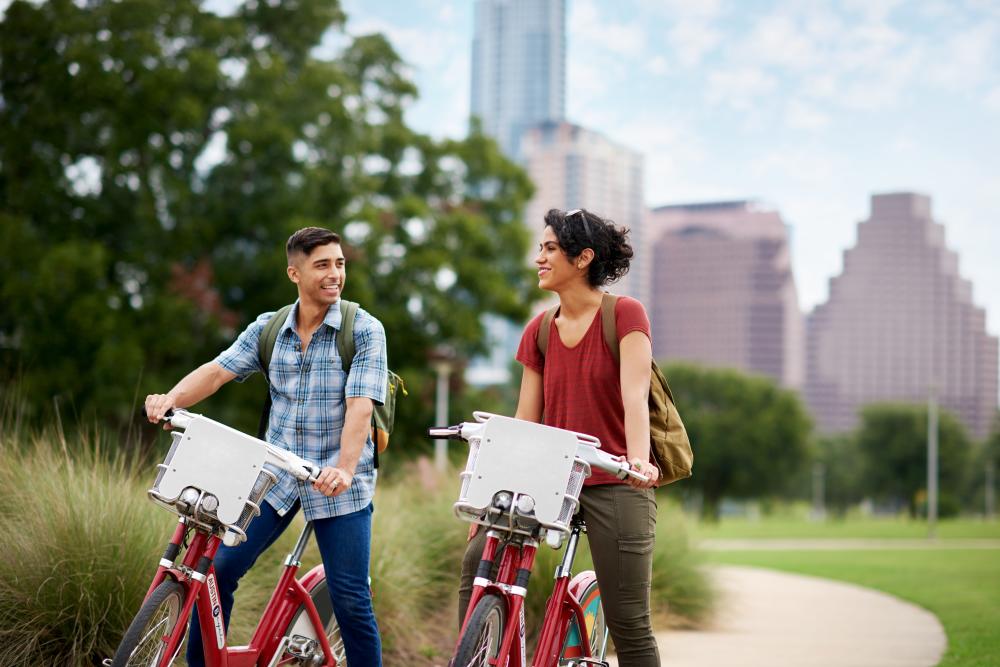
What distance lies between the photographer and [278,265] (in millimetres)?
21734

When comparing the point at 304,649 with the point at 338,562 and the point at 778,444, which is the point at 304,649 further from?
the point at 778,444

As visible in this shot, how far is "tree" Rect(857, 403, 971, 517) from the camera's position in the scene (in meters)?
71.1

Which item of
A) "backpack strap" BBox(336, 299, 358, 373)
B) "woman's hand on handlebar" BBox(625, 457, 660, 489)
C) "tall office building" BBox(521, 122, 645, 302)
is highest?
"tall office building" BBox(521, 122, 645, 302)

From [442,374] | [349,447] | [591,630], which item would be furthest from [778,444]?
[349,447]

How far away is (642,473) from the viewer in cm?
354

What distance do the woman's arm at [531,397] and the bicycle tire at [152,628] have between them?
129 centimetres

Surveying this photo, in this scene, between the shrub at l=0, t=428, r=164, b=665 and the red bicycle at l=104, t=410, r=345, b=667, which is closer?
the red bicycle at l=104, t=410, r=345, b=667

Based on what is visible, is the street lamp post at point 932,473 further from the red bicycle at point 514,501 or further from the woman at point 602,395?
the red bicycle at point 514,501

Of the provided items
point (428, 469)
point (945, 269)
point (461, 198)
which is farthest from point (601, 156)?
point (428, 469)

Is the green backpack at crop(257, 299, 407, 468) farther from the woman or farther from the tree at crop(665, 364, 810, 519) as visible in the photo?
the tree at crop(665, 364, 810, 519)

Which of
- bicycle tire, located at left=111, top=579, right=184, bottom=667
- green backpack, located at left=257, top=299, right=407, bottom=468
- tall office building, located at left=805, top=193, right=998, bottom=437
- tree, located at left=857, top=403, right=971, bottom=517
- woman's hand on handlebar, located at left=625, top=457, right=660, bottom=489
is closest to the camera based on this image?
bicycle tire, located at left=111, top=579, right=184, bottom=667

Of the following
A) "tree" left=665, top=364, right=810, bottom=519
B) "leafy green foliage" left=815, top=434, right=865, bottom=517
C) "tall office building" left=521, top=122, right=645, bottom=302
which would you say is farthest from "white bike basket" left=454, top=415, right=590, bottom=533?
"tall office building" left=521, top=122, right=645, bottom=302

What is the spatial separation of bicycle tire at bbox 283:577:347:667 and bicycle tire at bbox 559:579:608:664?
0.92 meters

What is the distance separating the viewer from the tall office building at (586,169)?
172750 millimetres
